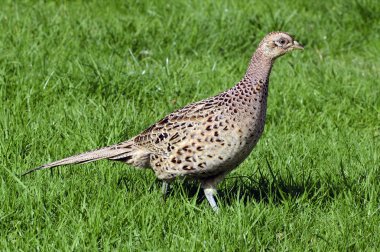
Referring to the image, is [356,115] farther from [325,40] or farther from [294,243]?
[294,243]

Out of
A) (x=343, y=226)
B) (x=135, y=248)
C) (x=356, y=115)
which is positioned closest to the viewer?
(x=135, y=248)

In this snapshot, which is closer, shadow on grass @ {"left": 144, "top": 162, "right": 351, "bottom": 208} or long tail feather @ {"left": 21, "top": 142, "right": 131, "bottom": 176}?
long tail feather @ {"left": 21, "top": 142, "right": 131, "bottom": 176}

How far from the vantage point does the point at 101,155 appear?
17.0 ft

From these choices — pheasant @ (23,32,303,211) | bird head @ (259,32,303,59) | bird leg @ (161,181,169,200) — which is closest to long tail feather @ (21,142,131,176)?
pheasant @ (23,32,303,211)

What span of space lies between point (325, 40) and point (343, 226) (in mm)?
4250

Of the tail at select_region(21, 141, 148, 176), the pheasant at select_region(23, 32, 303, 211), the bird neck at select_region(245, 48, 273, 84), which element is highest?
the bird neck at select_region(245, 48, 273, 84)

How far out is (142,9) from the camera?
8.98 m

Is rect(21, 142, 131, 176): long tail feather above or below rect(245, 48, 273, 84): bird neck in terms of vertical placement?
below

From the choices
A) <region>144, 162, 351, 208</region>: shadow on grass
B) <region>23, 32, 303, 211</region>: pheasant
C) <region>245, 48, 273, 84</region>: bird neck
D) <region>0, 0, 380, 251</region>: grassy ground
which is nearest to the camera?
<region>0, 0, 380, 251</region>: grassy ground

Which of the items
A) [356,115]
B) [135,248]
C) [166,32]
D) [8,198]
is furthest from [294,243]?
[166,32]

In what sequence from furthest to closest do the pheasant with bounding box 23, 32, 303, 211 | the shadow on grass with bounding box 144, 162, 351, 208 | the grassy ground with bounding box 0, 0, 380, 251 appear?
the shadow on grass with bounding box 144, 162, 351, 208 < the pheasant with bounding box 23, 32, 303, 211 < the grassy ground with bounding box 0, 0, 380, 251

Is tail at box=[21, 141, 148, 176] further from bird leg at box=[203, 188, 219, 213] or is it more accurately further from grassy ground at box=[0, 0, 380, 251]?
bird leg at box=[203, 188, 219, 213]

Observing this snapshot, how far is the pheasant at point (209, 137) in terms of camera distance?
16.3 ft

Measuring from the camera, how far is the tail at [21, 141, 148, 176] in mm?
5133
